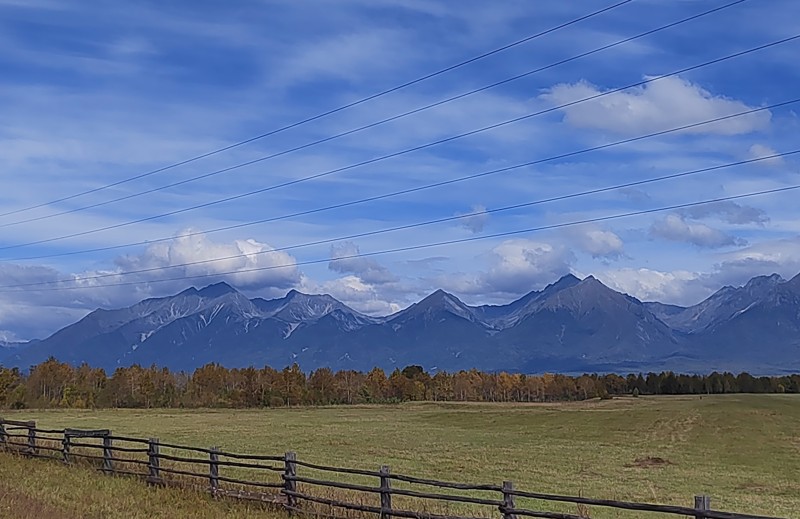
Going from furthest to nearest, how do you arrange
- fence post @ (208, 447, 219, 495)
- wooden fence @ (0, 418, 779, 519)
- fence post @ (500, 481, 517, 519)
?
fence post @ (208, 447, 219, 495), fence post @ (500, 481, 517, 519), wooden fence @ (0, 418, 779, 519)

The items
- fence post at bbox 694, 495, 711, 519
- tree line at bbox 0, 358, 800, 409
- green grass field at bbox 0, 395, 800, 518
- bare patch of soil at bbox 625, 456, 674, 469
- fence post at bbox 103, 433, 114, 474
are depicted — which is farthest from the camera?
tree line at bbox 0, 358, 800, 409

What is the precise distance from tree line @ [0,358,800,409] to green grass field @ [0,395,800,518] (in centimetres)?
7185

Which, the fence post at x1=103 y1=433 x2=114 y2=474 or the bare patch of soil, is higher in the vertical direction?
the fence post at x1=103 y1=433 x2=114 y2=474

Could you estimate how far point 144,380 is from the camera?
160 meters

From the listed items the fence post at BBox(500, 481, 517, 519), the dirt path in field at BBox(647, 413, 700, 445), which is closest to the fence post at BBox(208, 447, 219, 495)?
the fence post at BBox(500, 481, 517, 519)

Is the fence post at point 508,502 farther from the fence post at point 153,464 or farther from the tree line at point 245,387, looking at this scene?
the tree line at point 245,387

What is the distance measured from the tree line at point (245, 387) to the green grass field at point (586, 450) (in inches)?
2829

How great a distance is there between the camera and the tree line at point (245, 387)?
150625mm

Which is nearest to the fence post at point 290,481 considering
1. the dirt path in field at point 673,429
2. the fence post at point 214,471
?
the fence post at point 214,471

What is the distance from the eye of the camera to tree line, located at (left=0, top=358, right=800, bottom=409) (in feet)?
494

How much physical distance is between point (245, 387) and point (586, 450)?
397ft

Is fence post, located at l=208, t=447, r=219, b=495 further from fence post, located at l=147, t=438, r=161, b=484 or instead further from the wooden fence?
fence post, located at l=147, t=438, r=161, b=484

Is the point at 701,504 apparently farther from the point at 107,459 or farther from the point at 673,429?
the point at 673,429

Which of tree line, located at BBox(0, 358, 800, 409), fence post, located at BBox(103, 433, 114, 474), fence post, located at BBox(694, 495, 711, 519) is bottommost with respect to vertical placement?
tree line, located at BBox(0, 358, 800, 409)
